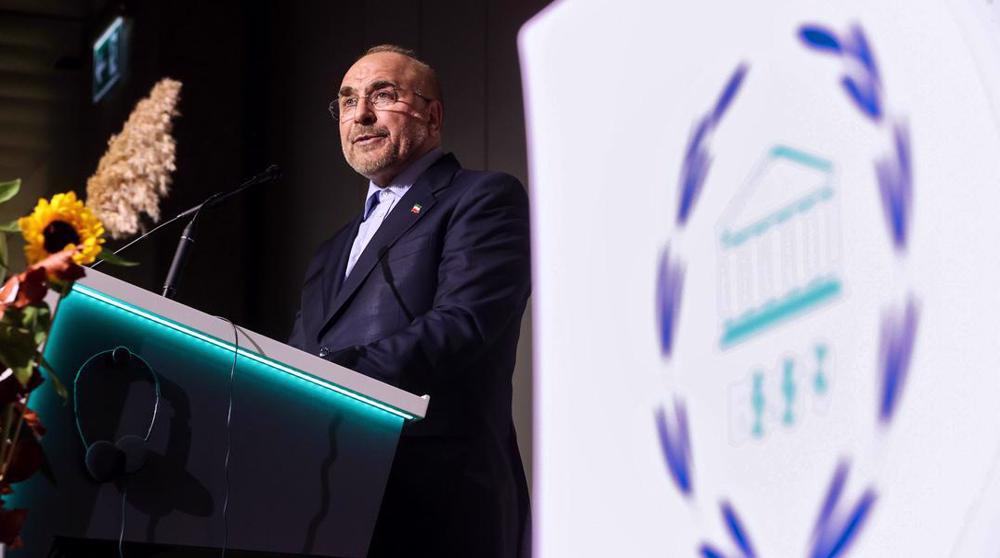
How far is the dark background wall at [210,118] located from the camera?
426 centimetres

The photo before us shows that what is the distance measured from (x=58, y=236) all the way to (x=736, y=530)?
2.62 ft

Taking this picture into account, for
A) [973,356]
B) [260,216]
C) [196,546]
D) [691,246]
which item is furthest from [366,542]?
[260,216]

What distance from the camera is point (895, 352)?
1.30 meters

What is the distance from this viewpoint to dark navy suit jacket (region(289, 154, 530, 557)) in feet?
7.09

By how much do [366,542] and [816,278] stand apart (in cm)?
78

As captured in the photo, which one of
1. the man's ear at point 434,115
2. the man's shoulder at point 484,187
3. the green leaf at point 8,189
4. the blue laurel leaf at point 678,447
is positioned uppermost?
the man's ear at point 434,115

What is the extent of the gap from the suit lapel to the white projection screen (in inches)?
14.4

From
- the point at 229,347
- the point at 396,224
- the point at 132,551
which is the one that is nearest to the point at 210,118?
the point at 396,224

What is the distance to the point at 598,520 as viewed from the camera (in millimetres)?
1918

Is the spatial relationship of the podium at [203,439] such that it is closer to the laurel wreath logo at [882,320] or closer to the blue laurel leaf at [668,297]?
the blue laurel leaf at [668,297]

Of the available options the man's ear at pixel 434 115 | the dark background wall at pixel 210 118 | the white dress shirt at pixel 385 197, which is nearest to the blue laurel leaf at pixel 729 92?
the white dress shirt at pixel 385 197

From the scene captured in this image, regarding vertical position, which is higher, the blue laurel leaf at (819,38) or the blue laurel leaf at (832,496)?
the blue laurel leaf at (819,38)

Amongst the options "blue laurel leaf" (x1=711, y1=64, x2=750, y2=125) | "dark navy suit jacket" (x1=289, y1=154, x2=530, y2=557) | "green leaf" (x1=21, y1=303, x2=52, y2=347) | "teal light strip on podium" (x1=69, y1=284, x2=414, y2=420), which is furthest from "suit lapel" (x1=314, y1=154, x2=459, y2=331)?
"green leaf" (x1=21, y1=303, x2=52, y2=347)

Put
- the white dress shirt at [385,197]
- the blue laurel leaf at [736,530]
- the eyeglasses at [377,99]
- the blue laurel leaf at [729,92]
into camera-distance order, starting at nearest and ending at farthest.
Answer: the blue laurel leaf at [736,530], the blue laurel leaf at [729,92], the white dress shirt at [385,197], the eyeglasses at [377,99]
